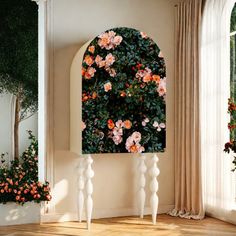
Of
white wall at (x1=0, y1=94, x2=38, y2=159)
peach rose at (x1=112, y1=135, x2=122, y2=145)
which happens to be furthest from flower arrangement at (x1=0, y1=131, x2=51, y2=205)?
peach rose at (x1=112, y1=135, x2=122, y2=145)

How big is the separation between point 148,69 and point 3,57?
147 centimetres

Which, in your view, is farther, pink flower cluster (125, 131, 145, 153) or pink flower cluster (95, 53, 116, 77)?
pink flower cluster (125, 131, 145, 153)

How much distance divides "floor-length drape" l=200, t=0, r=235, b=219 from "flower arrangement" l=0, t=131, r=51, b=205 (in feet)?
5.58

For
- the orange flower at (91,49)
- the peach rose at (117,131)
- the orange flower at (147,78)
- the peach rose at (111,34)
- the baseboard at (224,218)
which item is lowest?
the baseboard at (224,218)

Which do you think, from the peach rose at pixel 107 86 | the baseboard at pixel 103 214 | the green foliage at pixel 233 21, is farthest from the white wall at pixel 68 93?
the green foliage at pixel 233 21

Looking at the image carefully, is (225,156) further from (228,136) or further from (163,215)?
(163,215)

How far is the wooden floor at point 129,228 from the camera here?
411cm

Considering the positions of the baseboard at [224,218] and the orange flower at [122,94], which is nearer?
the orange flower at [122,94]

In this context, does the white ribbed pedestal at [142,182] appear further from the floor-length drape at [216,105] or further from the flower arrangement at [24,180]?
the flower arrangement at [24,180]

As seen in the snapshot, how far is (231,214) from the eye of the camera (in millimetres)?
4453

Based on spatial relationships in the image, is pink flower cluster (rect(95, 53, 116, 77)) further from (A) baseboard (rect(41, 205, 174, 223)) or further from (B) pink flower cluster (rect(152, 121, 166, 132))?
(A) baseboard (rect(41, 205, 174, 223))

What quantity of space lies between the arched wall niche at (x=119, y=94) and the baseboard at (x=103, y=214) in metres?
0.73

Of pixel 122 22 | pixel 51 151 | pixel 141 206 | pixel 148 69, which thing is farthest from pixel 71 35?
pixel 141 206

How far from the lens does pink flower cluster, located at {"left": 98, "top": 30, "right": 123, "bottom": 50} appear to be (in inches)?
167
